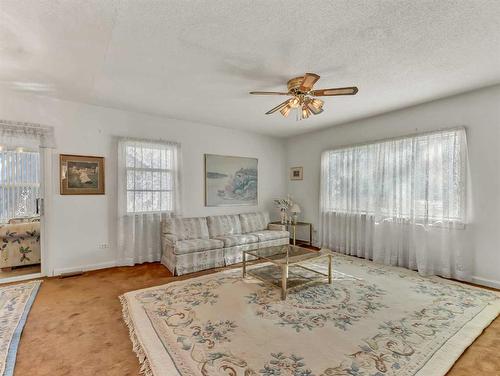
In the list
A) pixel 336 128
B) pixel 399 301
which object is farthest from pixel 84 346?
pixel 336 128

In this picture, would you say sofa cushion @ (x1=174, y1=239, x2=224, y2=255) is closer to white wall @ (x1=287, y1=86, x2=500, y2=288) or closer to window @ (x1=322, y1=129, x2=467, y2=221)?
window @ (x1=322, y1=129, x2=467, y2=221)

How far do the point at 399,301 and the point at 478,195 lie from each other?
1.88m

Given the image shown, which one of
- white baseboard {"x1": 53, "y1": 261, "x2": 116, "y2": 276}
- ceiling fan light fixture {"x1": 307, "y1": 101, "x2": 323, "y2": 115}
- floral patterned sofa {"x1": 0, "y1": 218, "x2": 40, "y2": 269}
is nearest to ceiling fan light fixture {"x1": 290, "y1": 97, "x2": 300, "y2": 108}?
ceiling fan light fixture {"x1": 307, "y1": 101, "x2": 323, "y2": 115}

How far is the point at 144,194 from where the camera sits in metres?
4.23

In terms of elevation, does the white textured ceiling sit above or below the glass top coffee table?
above

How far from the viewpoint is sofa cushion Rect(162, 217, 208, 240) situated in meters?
4.14

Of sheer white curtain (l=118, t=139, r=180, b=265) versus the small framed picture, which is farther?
the small framed picture

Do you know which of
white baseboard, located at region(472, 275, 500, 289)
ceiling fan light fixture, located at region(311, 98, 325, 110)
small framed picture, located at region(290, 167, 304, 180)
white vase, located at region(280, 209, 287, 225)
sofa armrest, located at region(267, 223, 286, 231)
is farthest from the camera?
small framed picture, located at region(290, 167, 304, 180)

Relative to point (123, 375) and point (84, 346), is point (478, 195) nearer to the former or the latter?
point (123, 375)

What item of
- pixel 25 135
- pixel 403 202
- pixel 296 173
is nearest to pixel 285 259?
pixel 403 202

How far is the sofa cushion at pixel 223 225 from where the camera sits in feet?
14.9

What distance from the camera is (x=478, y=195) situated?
3.27 meters

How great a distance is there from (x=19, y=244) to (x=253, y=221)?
156 inches

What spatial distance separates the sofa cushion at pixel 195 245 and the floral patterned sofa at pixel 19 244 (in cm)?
244
